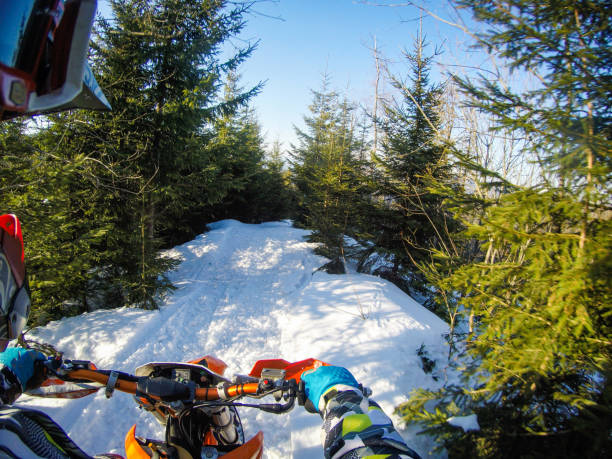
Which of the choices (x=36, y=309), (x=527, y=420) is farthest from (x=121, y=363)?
(x=527, y=420)

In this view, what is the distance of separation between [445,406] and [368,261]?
331 inches

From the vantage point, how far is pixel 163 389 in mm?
1791

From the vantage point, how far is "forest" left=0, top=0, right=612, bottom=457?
2.09 metres

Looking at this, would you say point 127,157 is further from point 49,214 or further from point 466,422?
point 466,422

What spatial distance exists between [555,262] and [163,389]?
10.4ft

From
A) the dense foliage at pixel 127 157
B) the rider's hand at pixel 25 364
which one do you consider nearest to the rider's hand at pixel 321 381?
the rider's hand at pixel 25 364

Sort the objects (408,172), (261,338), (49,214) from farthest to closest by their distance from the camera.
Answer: (408,172)
(261,338)
(49,214)

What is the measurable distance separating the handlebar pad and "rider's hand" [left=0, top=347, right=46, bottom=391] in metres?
0.60

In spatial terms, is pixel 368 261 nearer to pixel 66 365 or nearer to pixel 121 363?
pixel 121 363

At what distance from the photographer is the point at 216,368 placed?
255cm

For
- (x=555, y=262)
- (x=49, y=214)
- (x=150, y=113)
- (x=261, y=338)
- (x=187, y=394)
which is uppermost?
(x=150, y=113)

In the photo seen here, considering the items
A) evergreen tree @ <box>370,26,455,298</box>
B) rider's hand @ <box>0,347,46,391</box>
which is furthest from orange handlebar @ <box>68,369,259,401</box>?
evergreen tree @ <box>370,26,455,298</box>

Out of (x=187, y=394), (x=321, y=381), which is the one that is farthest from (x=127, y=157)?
(x=321, y=381)

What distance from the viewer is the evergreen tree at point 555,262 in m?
1.97
